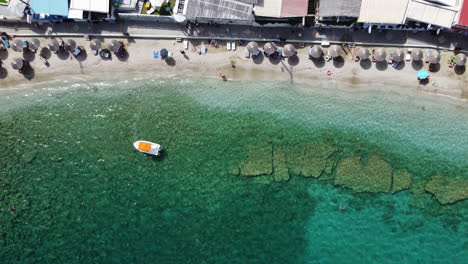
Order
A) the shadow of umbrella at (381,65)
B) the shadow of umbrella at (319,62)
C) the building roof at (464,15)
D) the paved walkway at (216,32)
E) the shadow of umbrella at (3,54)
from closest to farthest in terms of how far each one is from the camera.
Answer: the building roof at (464,15) < the paved walkway at (216,32) < the shadow of umbrella at (381,65) < the shadow of umbrella at (319,62) < the shadow of umbrella at (3,54)

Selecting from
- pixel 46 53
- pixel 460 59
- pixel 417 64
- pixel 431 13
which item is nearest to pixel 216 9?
pixel 46 53

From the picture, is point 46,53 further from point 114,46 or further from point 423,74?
point 423,74

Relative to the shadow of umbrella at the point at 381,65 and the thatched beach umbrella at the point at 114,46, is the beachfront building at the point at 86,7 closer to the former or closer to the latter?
the thatched beach umbrella at the point at 114,46

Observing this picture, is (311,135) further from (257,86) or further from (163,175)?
(163,175)

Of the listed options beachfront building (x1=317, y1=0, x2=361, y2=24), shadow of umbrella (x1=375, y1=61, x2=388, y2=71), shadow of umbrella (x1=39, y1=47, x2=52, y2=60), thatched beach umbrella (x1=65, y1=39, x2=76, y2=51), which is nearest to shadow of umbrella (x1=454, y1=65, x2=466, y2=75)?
shadow of umbrella (x1=375, y1=61, x2=388, y2=71)

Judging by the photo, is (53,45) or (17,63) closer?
(53,45)

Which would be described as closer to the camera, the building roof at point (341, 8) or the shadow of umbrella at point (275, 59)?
the building roof at point (341, 8)

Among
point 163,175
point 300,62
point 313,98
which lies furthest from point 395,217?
point 163,175

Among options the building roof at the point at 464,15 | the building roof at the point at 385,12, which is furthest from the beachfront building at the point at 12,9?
the building roof at the point at 464,15

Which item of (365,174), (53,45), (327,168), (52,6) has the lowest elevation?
(365,174)
